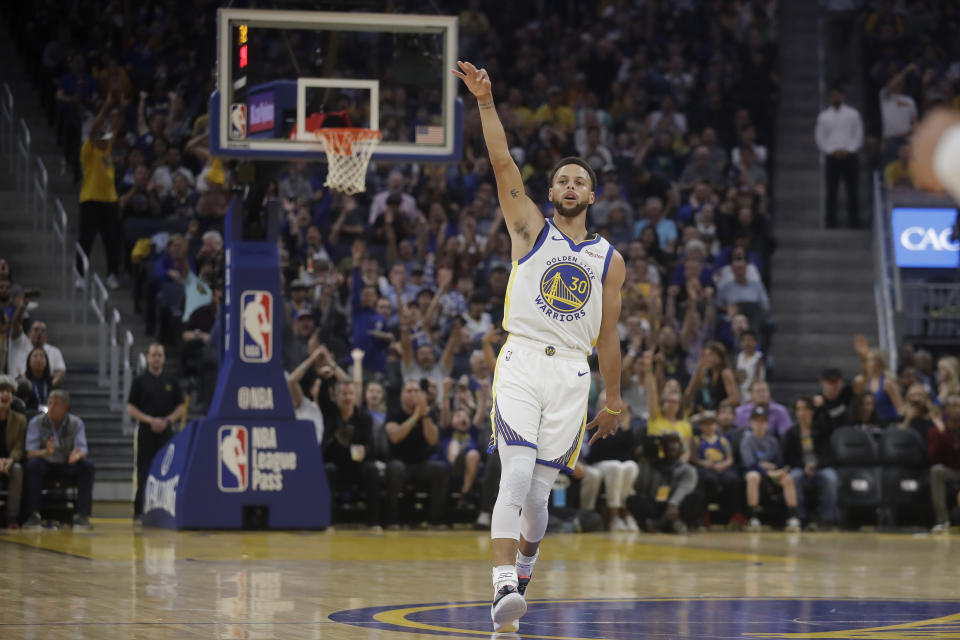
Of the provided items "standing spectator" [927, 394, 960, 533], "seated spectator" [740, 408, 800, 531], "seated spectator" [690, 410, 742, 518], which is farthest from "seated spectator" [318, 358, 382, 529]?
"standing spectator" [927, 394, 960, 533]

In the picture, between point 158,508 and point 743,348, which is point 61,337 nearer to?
point 158,508

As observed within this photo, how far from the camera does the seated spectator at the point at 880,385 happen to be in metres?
20.2

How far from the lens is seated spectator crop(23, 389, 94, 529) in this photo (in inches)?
651

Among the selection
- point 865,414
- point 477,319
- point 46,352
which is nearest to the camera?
point 46,352

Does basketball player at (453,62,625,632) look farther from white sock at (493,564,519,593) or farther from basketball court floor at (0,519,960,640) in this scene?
basketball court floor at (0,519,960,640)

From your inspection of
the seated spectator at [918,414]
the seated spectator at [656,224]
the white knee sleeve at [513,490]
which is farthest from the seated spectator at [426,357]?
the white knee sleeve at [513,490]

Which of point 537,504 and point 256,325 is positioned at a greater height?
point 256,325

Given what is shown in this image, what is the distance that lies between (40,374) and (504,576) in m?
11.6

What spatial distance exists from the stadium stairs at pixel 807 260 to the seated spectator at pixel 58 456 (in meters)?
10.9

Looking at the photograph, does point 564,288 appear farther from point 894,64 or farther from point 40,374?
point 894,64

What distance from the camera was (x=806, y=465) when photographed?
63.7ft

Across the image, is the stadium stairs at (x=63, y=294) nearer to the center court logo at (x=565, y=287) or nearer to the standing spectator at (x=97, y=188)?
the standing spectator at (x=97, y=188)

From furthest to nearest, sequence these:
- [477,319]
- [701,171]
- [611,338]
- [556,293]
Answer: [701,171]
[477,319]
[611,338]
[556,293]

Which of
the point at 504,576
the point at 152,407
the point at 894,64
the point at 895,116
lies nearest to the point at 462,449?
the point at 152,407
